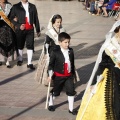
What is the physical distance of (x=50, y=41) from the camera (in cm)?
672

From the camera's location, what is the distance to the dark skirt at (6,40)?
27.9ft

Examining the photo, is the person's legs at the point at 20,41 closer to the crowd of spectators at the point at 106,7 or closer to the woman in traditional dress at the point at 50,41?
the woman in traditional dress at the point at 50,41

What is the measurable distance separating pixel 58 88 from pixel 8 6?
3.37 metres

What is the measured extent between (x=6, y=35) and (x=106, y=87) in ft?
15.2

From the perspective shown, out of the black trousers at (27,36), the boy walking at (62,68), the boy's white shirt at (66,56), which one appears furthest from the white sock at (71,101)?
the black trousers at (27,36)

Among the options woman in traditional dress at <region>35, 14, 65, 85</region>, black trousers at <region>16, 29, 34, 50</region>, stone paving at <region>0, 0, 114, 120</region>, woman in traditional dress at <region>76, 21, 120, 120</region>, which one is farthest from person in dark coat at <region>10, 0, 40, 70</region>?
woman in traditional dress at <region>76, 21, 120, 120</region>

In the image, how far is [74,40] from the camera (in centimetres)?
1190

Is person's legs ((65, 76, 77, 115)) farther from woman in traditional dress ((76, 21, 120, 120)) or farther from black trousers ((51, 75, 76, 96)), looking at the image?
woman in traditional dress ((76, 21, 120, 120))

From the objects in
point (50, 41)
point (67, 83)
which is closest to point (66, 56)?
point (67, 83)

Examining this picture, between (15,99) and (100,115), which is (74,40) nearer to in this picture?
(15,99)

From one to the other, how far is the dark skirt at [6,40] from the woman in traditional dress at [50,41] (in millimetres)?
1746

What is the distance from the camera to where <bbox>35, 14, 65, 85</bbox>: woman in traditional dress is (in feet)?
20.9

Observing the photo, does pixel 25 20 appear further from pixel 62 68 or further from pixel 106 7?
pixel 106 7

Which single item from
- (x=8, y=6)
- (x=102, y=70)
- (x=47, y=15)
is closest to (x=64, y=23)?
(x=47, y=15)
